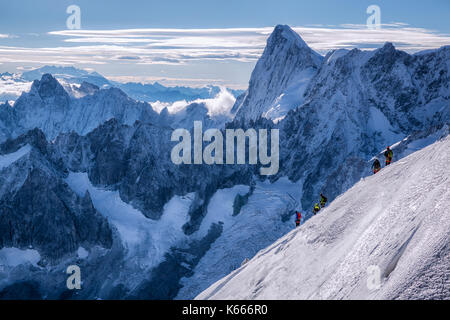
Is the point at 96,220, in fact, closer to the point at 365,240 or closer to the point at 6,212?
the point at 6,212

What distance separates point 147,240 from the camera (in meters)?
192

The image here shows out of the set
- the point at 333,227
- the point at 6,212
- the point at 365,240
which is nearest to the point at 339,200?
the point at 333,227

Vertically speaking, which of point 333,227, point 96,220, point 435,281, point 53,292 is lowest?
point 53,292

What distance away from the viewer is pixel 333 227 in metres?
58.0

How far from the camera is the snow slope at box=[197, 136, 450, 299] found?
3177 centimetres

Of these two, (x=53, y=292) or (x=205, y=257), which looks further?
(x=205, y=257)

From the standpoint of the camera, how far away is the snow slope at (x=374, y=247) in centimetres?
3177

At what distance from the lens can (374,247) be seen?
134 feet

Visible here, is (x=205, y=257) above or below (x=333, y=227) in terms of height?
below

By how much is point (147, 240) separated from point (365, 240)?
156695 millimetres
